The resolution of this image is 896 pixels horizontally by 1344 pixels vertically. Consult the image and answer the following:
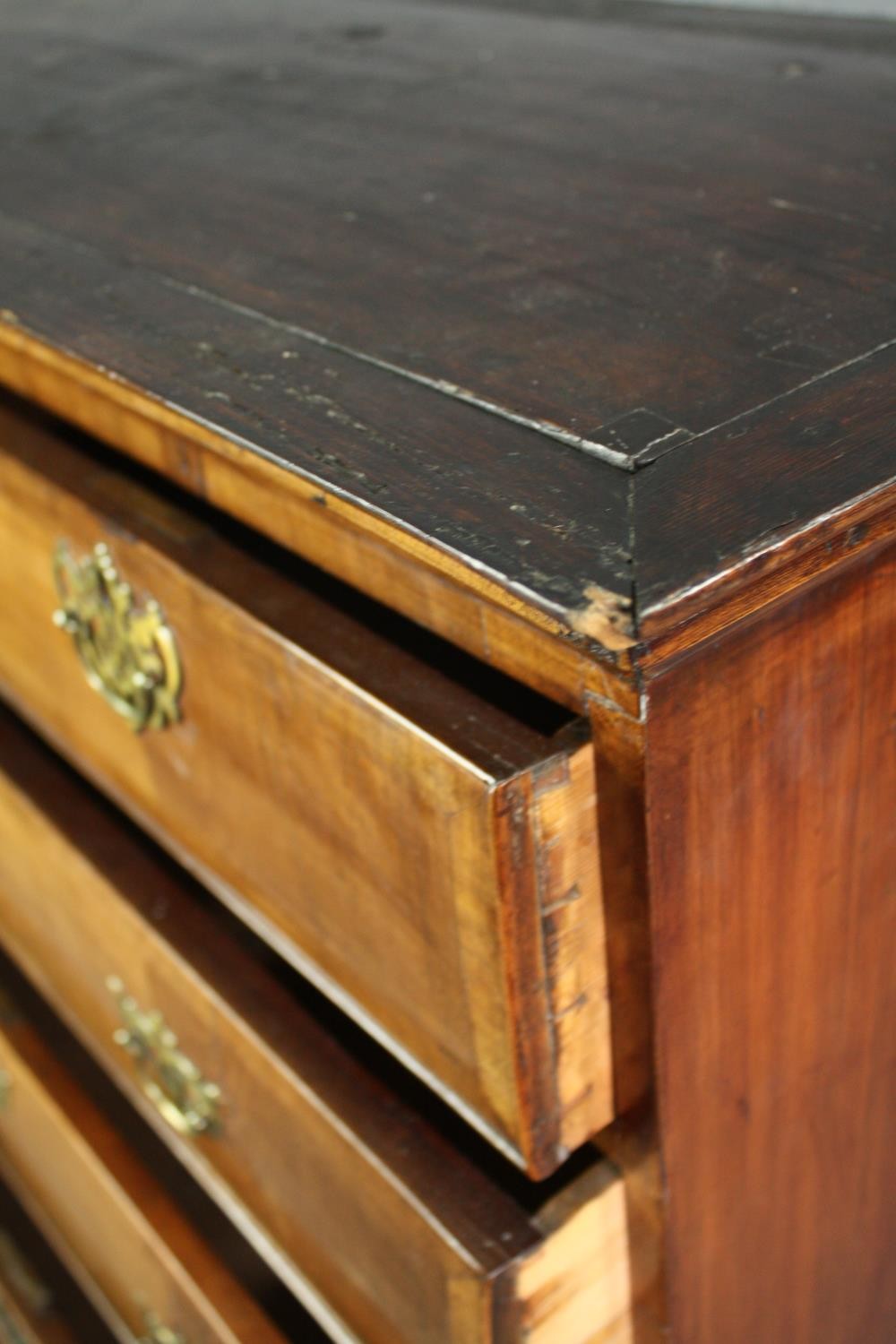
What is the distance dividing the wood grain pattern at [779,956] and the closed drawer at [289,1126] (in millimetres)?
35

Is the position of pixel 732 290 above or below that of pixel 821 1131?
above

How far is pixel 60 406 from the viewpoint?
17.2 inches

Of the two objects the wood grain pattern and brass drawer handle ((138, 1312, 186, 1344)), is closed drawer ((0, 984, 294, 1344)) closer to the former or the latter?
brass drawer handle ((138, 1312, 186, 1344))

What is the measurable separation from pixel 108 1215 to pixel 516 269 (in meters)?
0.47

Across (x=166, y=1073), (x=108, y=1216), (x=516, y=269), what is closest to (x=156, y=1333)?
(x=108, y=1216)

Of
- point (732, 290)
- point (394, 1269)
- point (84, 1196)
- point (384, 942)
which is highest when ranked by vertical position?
point (732, 290)

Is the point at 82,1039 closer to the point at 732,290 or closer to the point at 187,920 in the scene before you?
the point at 187,920

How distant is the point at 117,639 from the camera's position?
0.43 m

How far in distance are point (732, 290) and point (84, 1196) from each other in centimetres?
52

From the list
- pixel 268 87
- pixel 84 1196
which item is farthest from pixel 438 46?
pixel 84 1196

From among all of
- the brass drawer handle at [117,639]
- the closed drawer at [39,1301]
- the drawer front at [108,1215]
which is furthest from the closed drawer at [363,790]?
the closed drawer at [39,1301]

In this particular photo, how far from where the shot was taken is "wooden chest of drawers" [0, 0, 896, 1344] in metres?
0.29

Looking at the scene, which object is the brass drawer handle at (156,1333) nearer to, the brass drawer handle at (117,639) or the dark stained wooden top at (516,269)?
the brass drawer handle at (117,639)

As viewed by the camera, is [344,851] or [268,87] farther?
[268,87]
